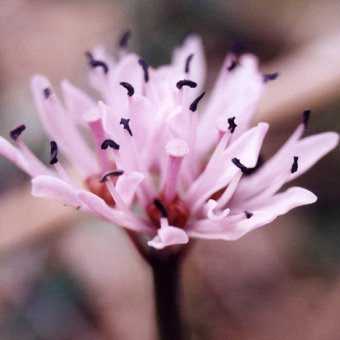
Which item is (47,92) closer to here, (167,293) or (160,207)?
(160,207)

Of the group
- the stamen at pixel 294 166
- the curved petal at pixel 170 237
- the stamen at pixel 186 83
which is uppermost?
the stamen at pixel 186 83

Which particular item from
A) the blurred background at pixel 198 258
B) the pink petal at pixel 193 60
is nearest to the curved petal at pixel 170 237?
the pink petal at pixel 193 60

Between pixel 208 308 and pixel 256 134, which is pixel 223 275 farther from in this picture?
pixel 256 134

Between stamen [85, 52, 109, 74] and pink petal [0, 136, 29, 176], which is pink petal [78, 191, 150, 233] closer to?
pink petal [0, 136, 29, 176]

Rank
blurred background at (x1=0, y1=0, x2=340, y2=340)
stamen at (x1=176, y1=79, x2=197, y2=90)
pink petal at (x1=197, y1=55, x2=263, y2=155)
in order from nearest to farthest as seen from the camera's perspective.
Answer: stamen at (x1=176, y1=79, x2=197, y2=90), pink petal at (x1=197, y1=55, x2=263, y2=155), blurred background at (x1=0, y1=0, x2=340, y2=340)

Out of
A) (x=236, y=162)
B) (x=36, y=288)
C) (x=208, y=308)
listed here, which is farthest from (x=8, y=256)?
(x=236, y=162)

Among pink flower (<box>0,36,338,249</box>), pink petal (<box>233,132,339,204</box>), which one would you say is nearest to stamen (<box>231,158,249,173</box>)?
pink flower (<box>0,36,338,249</box>)

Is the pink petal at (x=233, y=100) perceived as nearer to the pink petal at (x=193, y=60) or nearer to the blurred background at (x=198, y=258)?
the pink petal at (x=193, y=60)
